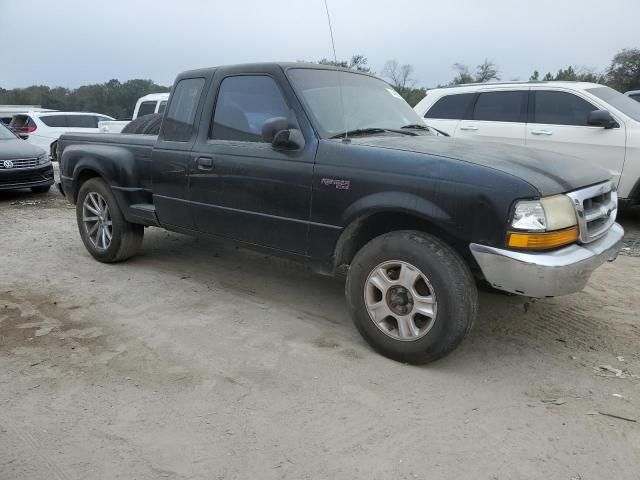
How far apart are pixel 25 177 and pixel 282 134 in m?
7.92

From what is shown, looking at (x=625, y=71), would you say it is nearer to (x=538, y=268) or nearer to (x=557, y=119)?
(x=557, y=119)

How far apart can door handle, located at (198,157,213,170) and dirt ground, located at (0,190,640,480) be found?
1.10 m

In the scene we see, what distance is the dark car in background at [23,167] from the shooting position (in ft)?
31.2

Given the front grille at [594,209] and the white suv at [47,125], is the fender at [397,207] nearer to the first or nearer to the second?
the front grille at [594,209]

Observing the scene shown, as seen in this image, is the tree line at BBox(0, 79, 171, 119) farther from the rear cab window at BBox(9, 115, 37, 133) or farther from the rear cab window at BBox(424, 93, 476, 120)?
the rear cab window at BBox(424, 93, 476, 120)

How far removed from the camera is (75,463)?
8.13 feet

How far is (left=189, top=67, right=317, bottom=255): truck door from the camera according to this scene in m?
3.78

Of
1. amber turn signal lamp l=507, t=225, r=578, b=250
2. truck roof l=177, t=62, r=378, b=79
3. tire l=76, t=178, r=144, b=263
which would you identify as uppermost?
truck roof l=177, t=62, r=378, b=79

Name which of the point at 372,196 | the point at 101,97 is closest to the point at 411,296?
the point at 372,196

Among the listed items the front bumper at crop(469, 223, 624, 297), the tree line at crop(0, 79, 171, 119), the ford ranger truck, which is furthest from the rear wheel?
the tree line at crop(0, 79, 171, 119)

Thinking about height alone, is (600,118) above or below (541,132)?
above

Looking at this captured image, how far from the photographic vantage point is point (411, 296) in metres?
3.28

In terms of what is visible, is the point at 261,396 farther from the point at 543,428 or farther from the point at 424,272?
the point at 543,428

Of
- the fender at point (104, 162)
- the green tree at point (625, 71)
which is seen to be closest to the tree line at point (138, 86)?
the green tree at point (625, 71)
